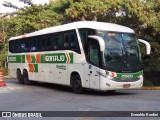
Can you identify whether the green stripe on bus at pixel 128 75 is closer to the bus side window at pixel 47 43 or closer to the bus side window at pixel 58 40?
the bus side window at pixel 58 40

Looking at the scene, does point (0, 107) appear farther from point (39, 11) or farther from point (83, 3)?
point (39, 11)

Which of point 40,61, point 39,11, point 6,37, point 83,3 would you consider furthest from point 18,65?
point 6,37

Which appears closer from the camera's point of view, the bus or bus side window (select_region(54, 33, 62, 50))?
the bus

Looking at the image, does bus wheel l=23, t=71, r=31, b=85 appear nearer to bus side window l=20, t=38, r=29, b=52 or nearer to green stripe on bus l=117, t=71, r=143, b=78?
bus side window l=20, t=38, r=29, b=52

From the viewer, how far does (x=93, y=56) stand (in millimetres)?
17188

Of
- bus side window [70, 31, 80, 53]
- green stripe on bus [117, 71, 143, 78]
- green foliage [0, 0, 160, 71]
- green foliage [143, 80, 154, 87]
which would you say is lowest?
green foliage [143, 80, 154, 87]

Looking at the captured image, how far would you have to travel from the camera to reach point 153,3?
90.1 feet

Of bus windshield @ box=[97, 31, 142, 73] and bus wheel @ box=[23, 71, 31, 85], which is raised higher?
bus windshield @ box=[97, 31, 142, 73]

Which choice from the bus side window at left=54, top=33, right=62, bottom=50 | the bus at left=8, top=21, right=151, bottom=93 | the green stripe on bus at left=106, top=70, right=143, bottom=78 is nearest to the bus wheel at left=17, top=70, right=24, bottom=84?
the bus at left=8, top=21, right=151, bottom=93

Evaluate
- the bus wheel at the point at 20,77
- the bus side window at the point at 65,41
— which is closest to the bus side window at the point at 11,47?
the bus wheel at the point at 20,77

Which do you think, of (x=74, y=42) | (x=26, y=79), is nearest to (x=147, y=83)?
(x=26, y=79)

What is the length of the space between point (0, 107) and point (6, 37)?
32.3 meters

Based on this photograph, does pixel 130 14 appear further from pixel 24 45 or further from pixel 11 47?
pixel 11 47

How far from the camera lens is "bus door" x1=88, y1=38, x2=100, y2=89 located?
1683 centimetres
